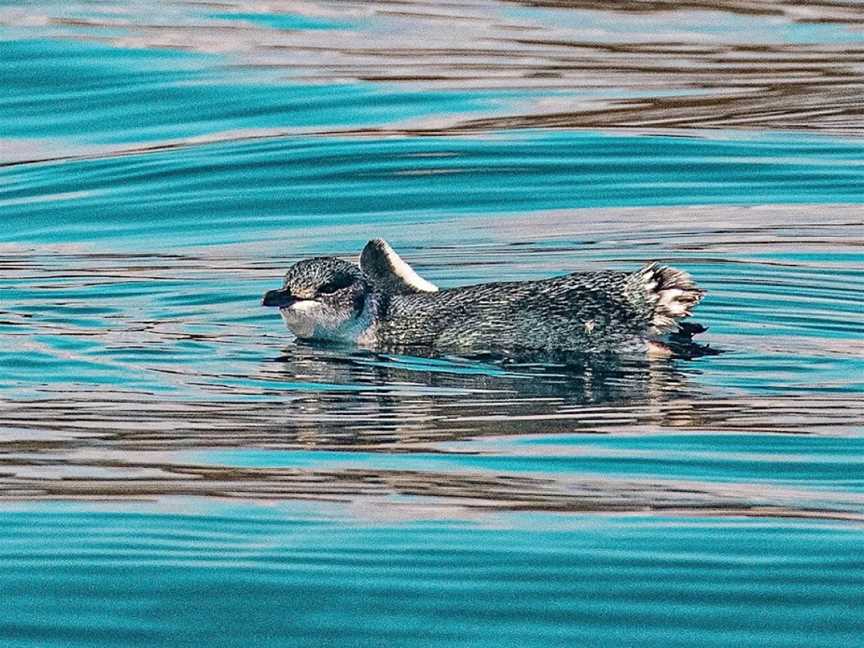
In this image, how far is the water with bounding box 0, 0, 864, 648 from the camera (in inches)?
277

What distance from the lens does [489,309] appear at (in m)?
11.4

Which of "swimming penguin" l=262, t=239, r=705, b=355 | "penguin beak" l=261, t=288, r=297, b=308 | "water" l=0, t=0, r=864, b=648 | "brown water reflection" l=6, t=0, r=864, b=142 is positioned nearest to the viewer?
"water" l=0, t=0, r=864, b=648

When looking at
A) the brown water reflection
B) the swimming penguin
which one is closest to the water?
the brown water reflection

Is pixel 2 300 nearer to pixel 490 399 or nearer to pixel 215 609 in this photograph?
pixel 490 399

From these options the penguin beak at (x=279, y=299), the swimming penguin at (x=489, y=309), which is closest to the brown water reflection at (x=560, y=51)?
the swimming penguin at (x=489, y=309)

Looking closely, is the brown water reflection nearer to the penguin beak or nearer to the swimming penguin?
the swimming penguin

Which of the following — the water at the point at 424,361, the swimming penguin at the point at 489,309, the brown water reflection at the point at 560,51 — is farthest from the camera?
the brown water reflection at the point at 560,51

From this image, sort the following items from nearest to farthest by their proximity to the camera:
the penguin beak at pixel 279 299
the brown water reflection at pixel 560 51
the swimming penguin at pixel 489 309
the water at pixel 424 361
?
1. the water at pixel 424 361
2. the swimming penguin at pixel 489 309
3. the penguin beak at pixel 279 299
4. the brown water reflection at pixel 560 51

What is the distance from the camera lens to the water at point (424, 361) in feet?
23.1

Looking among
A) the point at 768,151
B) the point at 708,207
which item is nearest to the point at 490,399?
the point at 708,207

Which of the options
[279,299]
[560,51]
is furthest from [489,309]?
[560,51]

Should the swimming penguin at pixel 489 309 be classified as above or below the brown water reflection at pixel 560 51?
below

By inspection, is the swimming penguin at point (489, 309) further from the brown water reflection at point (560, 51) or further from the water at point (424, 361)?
the brown water reflection at point (560, 51)

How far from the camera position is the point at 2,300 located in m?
13.1
